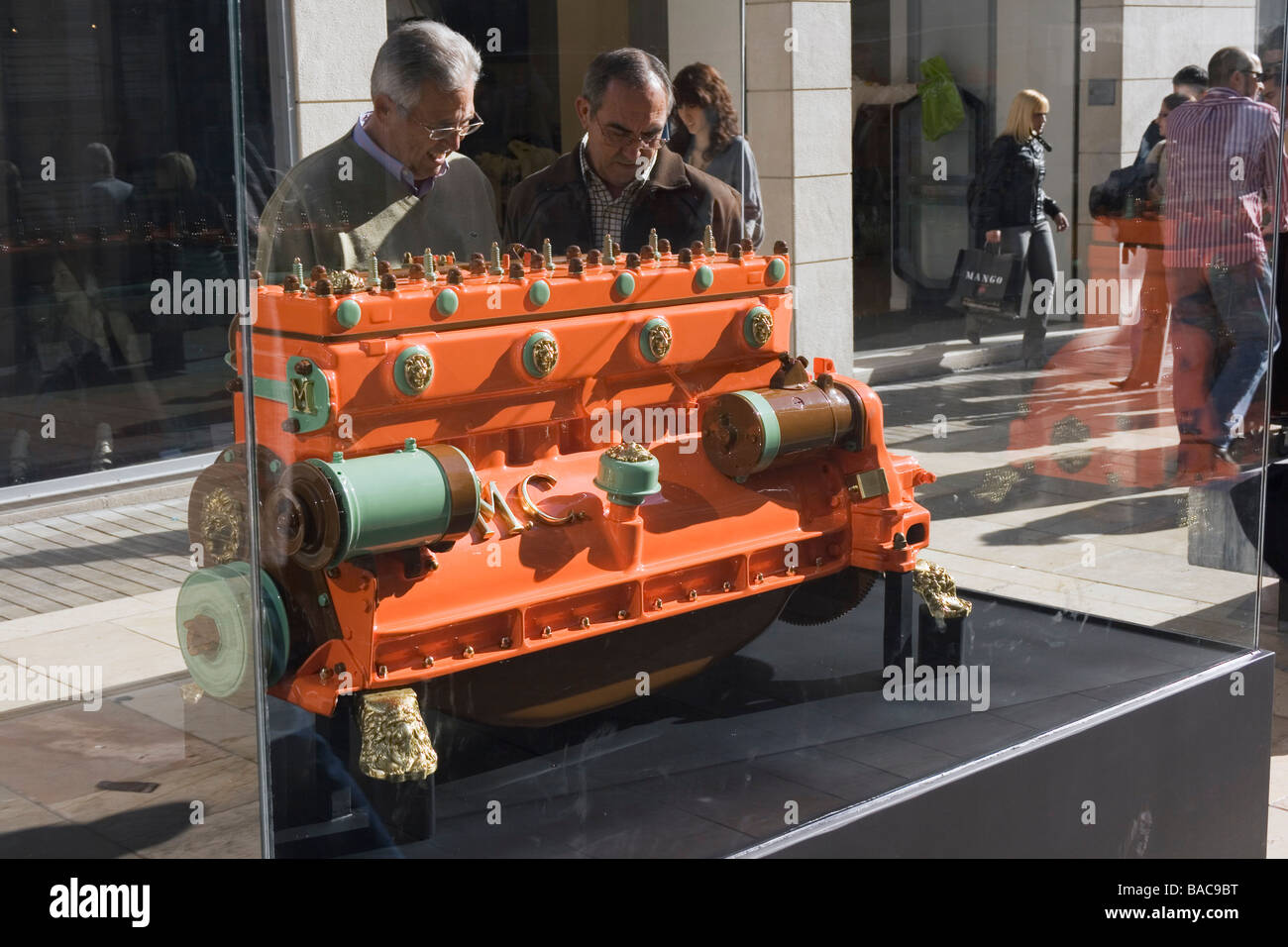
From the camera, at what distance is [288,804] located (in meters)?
2.46

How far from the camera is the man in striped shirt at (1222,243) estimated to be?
3777 millimetres

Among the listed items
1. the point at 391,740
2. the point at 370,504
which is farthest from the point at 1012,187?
the point at 391,740

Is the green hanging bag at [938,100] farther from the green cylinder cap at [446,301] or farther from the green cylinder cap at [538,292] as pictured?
the green cylinder cap at [446,301]

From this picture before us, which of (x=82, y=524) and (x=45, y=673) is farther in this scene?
(x=45, y=673)

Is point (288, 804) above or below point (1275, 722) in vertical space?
above

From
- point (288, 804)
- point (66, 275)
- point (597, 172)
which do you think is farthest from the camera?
point (597, 172)

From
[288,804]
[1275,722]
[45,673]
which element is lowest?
[1275,722]

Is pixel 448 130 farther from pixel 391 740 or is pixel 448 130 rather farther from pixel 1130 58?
pixel 1130 58

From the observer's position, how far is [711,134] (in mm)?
3070

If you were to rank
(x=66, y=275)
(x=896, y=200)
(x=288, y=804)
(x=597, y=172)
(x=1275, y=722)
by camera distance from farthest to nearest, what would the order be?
(x=1275, y=722), (x=896, y=200), (x=597, y=172), (x=288, y=804), (x=66, y=275)

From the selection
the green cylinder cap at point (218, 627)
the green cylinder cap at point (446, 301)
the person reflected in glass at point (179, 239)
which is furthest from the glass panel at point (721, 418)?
the green cylinder cap at point (218, 627)

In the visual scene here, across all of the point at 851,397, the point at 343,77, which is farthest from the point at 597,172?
the point at 851,397
